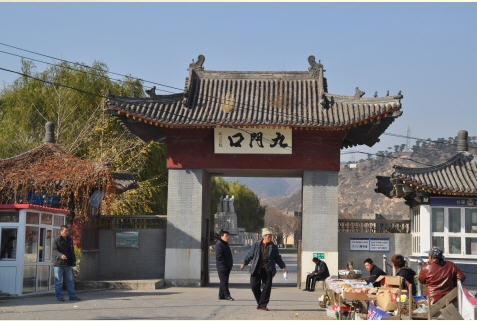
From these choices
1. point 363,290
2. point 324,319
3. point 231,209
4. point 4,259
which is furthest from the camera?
point 231,209

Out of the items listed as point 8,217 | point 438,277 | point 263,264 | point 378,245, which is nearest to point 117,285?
point 8,217

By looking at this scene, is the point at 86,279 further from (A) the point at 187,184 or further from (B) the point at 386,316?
(B) the point at 386,316

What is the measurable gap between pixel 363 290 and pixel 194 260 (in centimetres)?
1170

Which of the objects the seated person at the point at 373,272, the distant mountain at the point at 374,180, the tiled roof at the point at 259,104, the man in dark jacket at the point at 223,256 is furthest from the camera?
the distant mountain at the point at 374,180

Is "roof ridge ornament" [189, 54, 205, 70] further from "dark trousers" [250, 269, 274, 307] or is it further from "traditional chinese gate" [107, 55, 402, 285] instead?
"dark trousers" [250, 269, 274, 307]

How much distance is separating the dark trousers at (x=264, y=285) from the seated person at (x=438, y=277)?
3.50 metres

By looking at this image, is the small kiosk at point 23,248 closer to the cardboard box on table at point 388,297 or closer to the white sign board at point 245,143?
the white sign board at point 245,143

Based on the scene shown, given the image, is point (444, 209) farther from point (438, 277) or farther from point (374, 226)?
point (438, 277)

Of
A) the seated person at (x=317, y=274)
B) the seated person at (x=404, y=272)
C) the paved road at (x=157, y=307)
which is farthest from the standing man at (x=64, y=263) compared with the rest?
the seated person at (x=317, y=274)

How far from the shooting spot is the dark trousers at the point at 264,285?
14984 millimetres

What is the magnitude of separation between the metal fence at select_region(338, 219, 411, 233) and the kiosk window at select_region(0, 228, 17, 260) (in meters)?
10.9

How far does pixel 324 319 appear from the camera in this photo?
535 inches

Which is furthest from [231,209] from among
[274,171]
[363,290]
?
[363,290]

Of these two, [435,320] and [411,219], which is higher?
[411,219]
